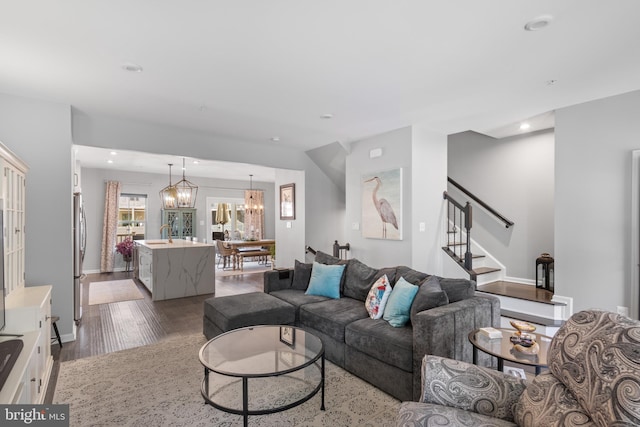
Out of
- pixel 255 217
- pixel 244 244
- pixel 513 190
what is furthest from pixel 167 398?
pixel 255 217

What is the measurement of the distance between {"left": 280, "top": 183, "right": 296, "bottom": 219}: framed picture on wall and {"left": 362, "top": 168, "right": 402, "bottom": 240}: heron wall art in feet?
5.71

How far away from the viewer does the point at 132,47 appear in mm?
2461

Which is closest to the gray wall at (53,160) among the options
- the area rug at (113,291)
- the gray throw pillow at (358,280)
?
the area rug at (113,291)

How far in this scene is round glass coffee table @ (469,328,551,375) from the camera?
1922 mm

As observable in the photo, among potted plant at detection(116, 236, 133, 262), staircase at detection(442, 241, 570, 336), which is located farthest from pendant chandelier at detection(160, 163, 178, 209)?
staircase at detection(442, 241, 570, 336)

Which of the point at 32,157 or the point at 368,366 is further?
the point at 32,157

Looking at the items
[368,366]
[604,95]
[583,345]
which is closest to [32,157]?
[368,366]

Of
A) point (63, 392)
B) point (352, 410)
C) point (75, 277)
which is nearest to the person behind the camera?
point (352, 410)

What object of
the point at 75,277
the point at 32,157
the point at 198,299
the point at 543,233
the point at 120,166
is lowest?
the point at 198,299

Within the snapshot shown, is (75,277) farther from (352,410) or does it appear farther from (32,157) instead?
(352,410)

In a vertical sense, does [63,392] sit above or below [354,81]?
below

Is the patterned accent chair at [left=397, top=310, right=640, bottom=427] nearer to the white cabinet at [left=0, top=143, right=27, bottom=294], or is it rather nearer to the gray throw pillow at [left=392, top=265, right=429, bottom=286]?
the gray throw pillow at [left=392, top=265, right=429, bottom=286]

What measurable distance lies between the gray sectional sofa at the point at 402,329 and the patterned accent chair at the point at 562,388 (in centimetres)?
67

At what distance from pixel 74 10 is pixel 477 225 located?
604cm
